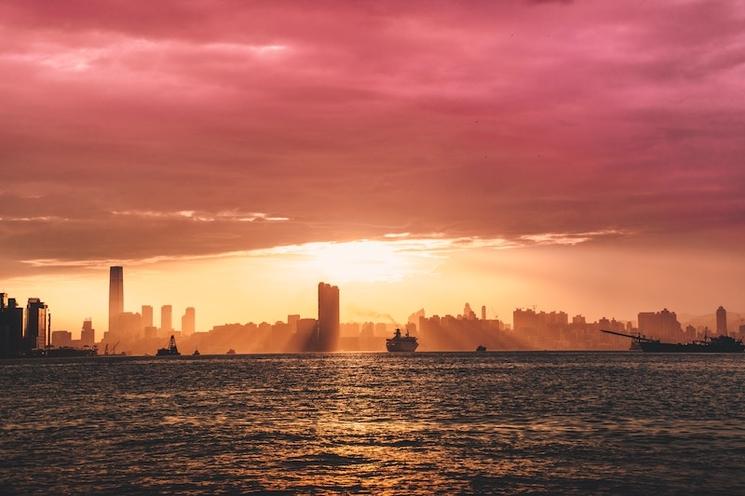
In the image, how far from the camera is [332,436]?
70.2 meters

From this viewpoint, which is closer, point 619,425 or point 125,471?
point 125,471

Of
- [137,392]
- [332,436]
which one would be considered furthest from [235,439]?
[137,392]

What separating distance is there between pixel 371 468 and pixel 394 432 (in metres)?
20.1

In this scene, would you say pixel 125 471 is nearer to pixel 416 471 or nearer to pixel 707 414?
pixel 416 471

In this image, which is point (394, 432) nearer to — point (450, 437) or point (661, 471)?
point (450, 437)

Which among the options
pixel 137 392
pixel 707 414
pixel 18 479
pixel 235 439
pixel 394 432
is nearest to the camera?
pixel 18 479

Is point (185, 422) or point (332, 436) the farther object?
point (185, 422)

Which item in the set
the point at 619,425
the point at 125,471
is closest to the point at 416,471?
the point at 125,471

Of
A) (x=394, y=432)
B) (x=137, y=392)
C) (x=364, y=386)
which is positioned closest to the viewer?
(x=394, y=432)

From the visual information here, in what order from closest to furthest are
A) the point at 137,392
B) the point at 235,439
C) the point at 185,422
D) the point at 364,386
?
1. the point at 235,439
2. the point at 185,422
3. the point at 137,392
4. the point at 364,386

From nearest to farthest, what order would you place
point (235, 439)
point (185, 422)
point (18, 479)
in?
point (18, 479), point (235, 439), point (185, 422)

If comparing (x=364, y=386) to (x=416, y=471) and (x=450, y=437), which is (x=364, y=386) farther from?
(x=416, y=471)

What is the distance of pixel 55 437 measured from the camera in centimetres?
7138

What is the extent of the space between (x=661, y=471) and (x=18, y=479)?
41.3m
